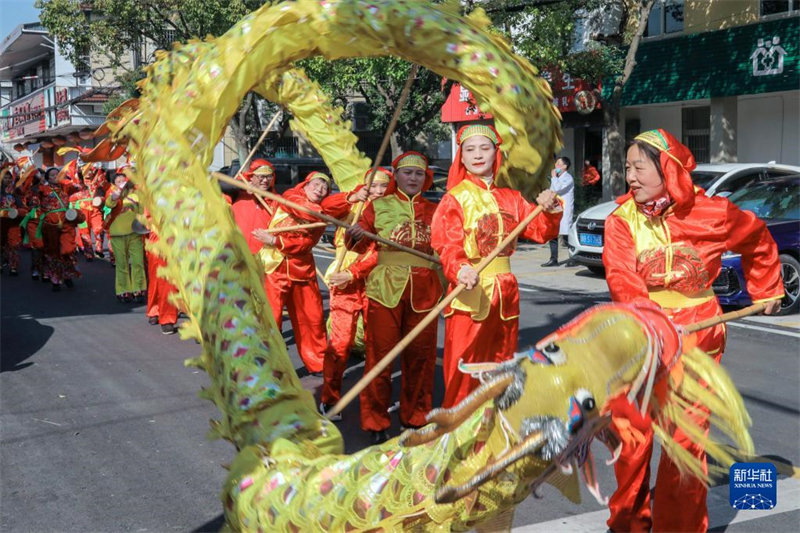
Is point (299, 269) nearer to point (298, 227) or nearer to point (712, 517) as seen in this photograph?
point (298, 227)

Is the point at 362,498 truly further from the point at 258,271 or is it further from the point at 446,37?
the point at 446,37

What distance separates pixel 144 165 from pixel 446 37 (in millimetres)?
927

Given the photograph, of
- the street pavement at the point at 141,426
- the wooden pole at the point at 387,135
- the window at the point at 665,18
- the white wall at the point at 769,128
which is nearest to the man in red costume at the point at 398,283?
the wooden pole at the point at 387,135

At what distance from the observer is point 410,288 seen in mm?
5672

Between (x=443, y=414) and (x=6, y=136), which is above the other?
(x=6, y=136)

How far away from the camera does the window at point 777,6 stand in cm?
1681

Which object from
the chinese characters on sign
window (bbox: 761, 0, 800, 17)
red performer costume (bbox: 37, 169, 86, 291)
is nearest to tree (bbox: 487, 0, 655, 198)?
window (bbox: 761, 0, 800, 17)

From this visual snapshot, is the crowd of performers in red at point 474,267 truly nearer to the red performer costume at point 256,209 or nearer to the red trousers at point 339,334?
the red trousers at point 339,334

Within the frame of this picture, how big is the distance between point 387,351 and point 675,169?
2.39 m

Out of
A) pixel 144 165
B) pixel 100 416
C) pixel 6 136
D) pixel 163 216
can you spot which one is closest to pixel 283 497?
pixel 163 216

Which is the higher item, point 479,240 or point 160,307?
point 479,240

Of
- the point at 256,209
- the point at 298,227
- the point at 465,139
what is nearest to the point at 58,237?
the point at 256,209

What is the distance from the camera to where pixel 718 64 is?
704 inches

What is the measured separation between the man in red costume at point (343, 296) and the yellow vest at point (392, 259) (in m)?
0.28
